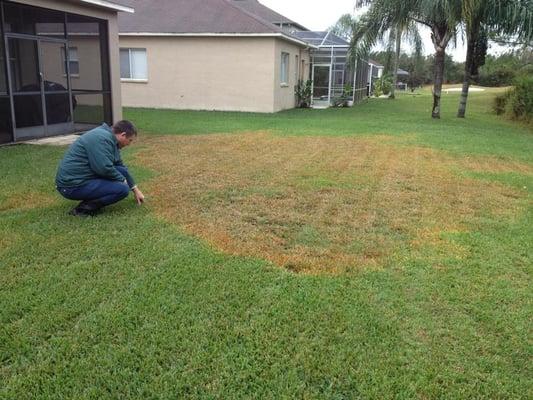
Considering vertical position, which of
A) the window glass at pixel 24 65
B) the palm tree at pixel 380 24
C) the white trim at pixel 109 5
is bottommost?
the window glass at pixel 24 65

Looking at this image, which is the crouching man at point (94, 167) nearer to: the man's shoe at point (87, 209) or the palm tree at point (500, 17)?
the man's shoe at point (87, 209)

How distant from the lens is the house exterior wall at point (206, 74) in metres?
19.3

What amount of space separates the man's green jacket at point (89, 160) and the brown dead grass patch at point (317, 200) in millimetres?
834

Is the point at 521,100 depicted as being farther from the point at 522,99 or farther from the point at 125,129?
the point at 125,129

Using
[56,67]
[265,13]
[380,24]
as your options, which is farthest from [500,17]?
[56,67]

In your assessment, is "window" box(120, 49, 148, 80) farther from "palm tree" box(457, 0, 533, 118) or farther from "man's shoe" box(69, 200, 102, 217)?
"man's shoe" box(69, 200, 102, 217)

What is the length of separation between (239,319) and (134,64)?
→ 63.1 ft

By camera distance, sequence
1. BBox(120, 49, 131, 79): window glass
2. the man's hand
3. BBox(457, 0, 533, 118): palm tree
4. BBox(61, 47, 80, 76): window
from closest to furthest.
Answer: the man's hand, BBox(61, 47, 80, 76): window, BBox(457, 0, 533, 118): palm tree, BBox(120, 49, 131, 79): window glass

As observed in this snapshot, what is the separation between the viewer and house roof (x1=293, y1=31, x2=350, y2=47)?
24.0 m

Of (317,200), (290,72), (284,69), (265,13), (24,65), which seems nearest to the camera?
(317,200)

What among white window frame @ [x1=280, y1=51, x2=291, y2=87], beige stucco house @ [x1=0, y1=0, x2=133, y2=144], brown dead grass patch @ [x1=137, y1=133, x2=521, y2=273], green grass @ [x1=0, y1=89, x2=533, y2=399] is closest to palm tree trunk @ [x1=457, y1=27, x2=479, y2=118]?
white window frame @ [x1=280, y1=51, x2=291, y2=87]

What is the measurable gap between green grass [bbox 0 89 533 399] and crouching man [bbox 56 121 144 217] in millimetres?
292

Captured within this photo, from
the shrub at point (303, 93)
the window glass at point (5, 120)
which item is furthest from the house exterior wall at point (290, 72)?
the window glass at point (5, 120)

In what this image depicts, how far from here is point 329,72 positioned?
24672 mm
